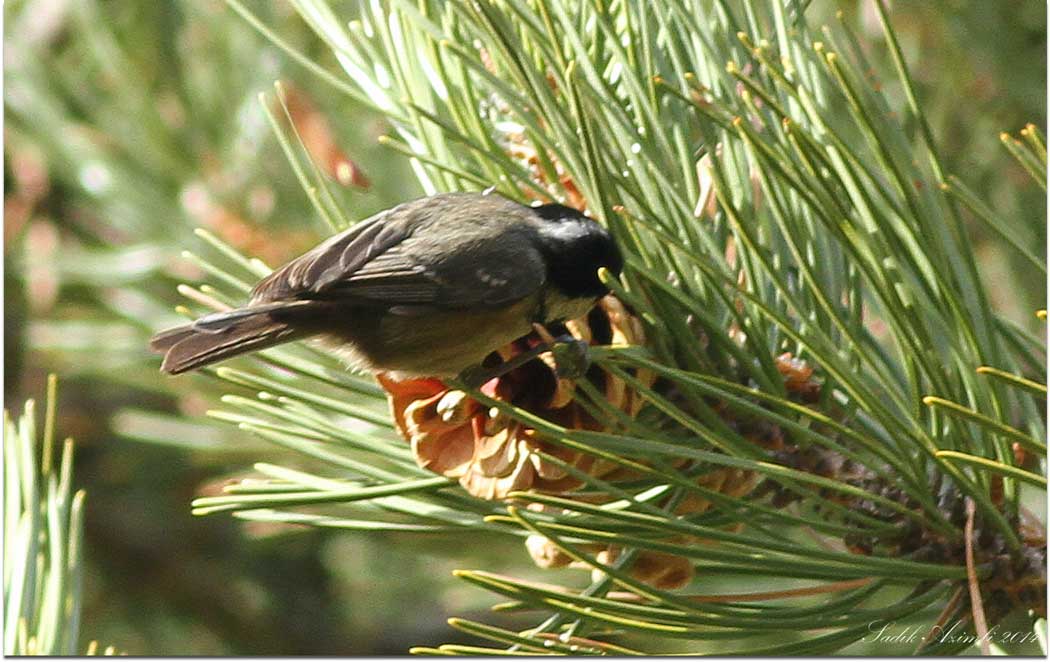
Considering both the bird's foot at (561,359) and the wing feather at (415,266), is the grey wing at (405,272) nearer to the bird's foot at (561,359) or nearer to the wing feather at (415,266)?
the wing feather at (415,266)

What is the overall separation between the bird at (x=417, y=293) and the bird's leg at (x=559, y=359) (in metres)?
0.03

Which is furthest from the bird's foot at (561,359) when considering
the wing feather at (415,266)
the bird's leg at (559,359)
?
the wing feather at (415,266)

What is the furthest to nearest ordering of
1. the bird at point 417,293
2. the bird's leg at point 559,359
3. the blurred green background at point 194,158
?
the blurred green background at point 194,158, the bird at point 417,293, the bird's leg at point 559,359

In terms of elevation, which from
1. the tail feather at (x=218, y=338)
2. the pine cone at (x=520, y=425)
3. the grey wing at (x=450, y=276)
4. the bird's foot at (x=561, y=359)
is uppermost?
the tail feather at (x=218, y=338)

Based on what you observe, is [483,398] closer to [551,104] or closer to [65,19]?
[551,104]

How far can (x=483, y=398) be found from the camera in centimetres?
88

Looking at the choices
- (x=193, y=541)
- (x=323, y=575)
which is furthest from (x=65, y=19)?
(x=323, y=575)

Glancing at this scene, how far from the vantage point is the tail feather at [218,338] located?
107 cm

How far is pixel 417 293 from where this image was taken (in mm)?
1171

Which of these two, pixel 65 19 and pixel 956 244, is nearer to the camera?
pixel 956 244

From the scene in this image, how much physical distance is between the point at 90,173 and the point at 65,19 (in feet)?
1.81

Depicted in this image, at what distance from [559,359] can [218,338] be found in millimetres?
319

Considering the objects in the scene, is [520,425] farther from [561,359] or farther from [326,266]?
[326,266]

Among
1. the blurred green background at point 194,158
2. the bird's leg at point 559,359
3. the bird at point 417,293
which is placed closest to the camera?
the bird's leg at point 559,359
